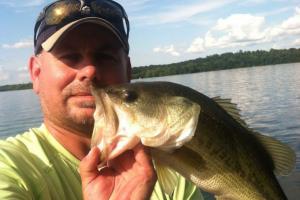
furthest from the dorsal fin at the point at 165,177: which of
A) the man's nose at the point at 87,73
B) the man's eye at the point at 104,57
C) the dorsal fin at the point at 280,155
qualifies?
the man's eye at the point at 104,57

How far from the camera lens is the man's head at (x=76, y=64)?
151 inches

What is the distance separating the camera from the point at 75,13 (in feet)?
13.6

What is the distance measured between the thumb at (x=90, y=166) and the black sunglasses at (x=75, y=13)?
5.76ft

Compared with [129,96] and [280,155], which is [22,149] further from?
[280,155]

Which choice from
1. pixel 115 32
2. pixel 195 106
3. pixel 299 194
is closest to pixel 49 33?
pixel 115 32

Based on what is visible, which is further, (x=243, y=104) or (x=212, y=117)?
(x=243, y=104)

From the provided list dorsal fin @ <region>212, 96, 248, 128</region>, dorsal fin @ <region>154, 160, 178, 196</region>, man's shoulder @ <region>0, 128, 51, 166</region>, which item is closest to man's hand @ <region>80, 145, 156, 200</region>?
dorsal fin @ <region>154, 160, 178, 196</region>

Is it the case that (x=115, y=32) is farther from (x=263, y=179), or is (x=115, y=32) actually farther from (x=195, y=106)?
(x=263, y=179)

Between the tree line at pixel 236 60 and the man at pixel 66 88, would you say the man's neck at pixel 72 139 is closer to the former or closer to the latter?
the man at pixel 66 88

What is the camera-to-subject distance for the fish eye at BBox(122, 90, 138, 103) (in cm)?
299

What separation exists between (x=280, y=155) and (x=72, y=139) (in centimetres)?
191

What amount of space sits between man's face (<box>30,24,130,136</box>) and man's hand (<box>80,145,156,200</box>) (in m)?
1.08

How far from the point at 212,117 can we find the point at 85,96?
4.11 ft

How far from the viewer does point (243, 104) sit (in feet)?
110
